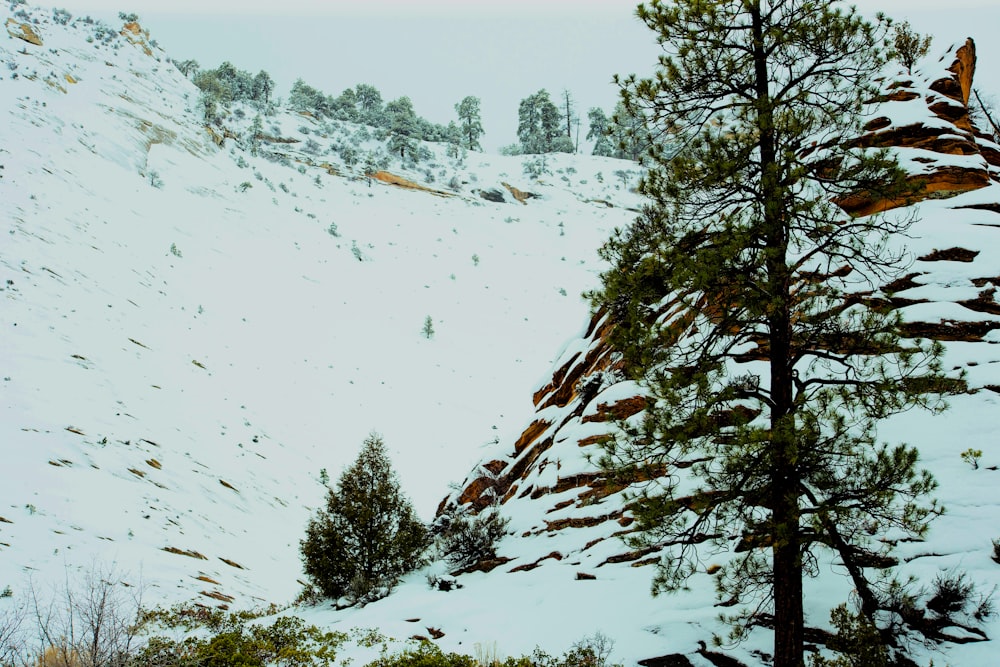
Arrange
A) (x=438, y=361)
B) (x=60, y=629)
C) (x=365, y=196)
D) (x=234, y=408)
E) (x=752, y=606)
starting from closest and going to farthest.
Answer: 1. (x=752, y=606)
2. (x=60, y=629)
3. (x=234, y=408)
4. (x=438, y=361)
5. (x=365, y=196)

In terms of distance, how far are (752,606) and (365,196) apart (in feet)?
145

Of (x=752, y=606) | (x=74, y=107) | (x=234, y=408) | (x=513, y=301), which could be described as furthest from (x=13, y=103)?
(x=752, y=606)

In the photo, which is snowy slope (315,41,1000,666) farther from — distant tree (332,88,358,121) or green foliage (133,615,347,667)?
distant tree (332,88,358,121)

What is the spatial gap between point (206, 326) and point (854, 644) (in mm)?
22521

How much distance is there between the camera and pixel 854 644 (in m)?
5.05

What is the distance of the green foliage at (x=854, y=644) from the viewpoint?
484 centimetres

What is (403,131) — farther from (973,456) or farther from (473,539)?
(973,456)

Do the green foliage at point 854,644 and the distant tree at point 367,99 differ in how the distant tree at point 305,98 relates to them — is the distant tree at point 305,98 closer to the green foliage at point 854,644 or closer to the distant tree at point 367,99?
the distant tree at point 367,99

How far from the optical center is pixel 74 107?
30141 mm

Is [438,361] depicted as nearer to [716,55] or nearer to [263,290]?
[263,290]

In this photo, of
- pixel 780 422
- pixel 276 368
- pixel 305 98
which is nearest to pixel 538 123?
pixel 305 98

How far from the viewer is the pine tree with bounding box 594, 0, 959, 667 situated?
5051 mm

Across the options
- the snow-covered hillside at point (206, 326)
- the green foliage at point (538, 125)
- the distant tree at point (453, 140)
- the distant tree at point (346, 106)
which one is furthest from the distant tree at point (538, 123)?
the snow-covered hillside at point (206, 326)

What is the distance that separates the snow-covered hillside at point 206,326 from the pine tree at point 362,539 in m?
2.23
